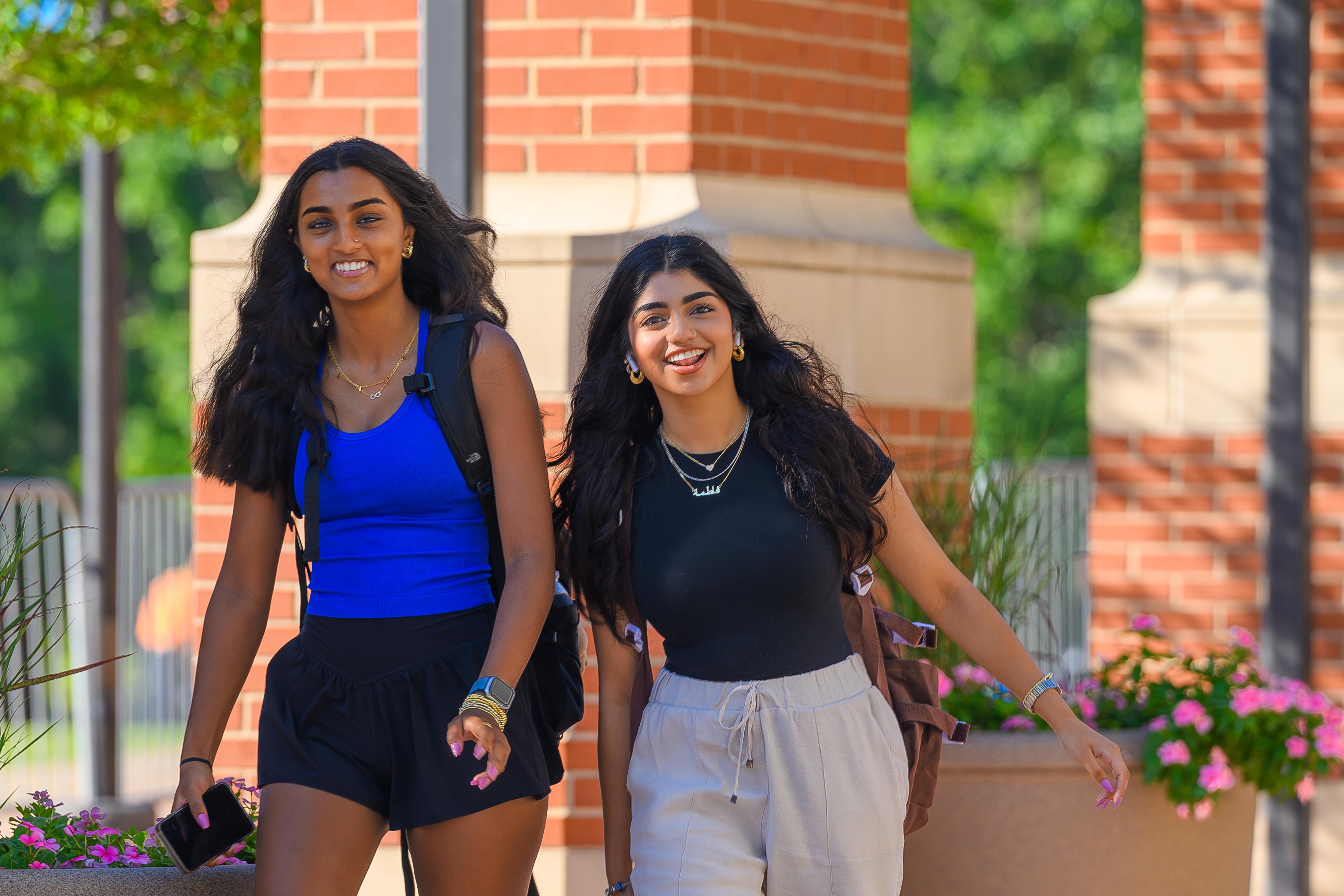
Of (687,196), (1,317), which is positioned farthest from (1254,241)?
(1,317)

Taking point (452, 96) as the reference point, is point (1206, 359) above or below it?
below

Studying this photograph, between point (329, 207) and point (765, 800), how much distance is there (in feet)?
4.47

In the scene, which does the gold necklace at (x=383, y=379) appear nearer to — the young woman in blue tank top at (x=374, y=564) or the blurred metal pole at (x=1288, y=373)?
the young woman in blue tank top at (x=374, y=564)

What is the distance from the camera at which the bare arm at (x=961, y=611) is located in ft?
10.2

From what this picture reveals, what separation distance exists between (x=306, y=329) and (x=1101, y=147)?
1883 centimetres

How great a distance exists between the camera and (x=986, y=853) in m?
4.04

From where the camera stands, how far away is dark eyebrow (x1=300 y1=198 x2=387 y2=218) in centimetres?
299

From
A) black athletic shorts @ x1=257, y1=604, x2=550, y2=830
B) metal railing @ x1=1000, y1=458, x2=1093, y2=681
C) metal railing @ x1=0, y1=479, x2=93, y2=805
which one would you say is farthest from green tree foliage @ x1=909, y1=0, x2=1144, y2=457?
black athletic shorts @ x1=257, y1=604, x2=550, y2=830

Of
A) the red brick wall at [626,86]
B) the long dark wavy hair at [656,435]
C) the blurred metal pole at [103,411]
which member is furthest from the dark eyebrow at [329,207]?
the blurred metal pole at [103,411]

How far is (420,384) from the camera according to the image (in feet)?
9.62

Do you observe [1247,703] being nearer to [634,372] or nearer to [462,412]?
[634,372]

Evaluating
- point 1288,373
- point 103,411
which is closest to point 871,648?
point 1288,373

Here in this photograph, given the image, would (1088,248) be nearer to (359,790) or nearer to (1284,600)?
(1284,600)

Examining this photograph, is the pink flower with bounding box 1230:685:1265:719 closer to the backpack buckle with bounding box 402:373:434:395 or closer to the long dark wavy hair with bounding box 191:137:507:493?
the long dark wavy hair with bounding box 191:137:507:493
